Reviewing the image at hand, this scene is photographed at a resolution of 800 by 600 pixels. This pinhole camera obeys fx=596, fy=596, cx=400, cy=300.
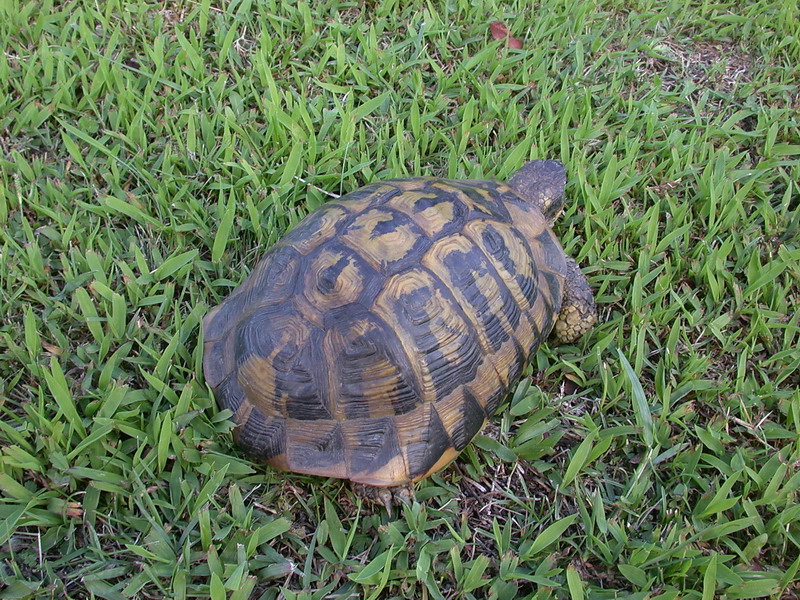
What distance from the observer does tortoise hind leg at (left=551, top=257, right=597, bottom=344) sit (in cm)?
247

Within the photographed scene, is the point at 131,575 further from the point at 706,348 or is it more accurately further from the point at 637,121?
the point at 637,121

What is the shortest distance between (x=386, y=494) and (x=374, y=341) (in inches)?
21.1

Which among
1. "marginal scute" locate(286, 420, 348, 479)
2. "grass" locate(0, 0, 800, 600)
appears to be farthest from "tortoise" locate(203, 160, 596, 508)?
"grass" locate(0, 0, 800, 600)

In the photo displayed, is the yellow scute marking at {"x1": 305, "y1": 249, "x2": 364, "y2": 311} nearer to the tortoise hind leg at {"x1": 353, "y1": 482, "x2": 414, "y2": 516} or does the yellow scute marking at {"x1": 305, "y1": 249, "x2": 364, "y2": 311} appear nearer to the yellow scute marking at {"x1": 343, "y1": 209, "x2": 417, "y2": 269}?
the yellow scute marking at {"x1": 343, "y1": 209, "x2": 417, "y2": 269}

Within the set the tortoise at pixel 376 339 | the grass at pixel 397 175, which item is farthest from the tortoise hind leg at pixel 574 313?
the tortoise at pixel 376 339

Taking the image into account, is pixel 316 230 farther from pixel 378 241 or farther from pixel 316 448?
pixel 316 448

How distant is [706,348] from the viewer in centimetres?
254

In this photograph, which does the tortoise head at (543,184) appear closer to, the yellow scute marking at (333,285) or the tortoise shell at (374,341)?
the tortoise shell at (374,341)

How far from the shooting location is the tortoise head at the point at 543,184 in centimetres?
268

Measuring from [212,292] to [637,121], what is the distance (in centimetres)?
241

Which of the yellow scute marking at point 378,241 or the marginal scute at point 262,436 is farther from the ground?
the yellow scute marking at point 378,241

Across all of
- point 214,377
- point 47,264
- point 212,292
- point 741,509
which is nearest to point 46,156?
point 47,264

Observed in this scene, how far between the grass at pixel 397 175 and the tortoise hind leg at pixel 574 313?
3.1 inches

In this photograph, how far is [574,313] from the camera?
2473 millimetres
